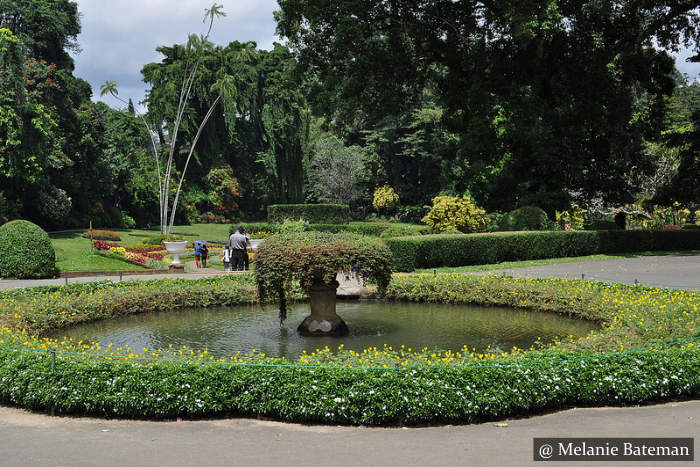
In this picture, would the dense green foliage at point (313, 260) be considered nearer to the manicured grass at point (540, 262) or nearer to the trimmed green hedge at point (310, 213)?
the manicured grass at point (540, 262)

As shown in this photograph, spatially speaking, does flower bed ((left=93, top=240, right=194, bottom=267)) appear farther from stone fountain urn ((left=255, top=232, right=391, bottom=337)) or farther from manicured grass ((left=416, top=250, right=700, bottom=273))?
stone fountain urn ((left=255, top=232, right=391, bottom=337))

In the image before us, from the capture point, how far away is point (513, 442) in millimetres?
5328

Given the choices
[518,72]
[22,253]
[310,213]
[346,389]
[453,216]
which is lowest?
[346,389]

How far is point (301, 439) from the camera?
548 centimetres

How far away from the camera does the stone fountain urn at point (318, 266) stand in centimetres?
956

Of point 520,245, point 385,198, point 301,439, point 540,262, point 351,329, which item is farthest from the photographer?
point 385,198

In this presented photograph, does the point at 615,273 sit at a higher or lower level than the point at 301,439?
higher

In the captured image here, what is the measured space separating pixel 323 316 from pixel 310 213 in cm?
3096

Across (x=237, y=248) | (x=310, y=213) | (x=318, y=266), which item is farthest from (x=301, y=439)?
(x=310, y=213)

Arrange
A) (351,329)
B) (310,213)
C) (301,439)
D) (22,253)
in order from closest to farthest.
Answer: (301,439), (351,329), (22,253), (310,213)

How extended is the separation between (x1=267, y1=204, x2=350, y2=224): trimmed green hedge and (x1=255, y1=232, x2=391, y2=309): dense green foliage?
29.9 metres

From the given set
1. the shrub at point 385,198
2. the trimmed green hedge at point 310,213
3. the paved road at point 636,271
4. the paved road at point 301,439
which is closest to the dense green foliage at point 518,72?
the paved road at point 636,271

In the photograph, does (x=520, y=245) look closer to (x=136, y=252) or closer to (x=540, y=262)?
(x=540, y=262)

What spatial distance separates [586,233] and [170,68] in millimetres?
33340
